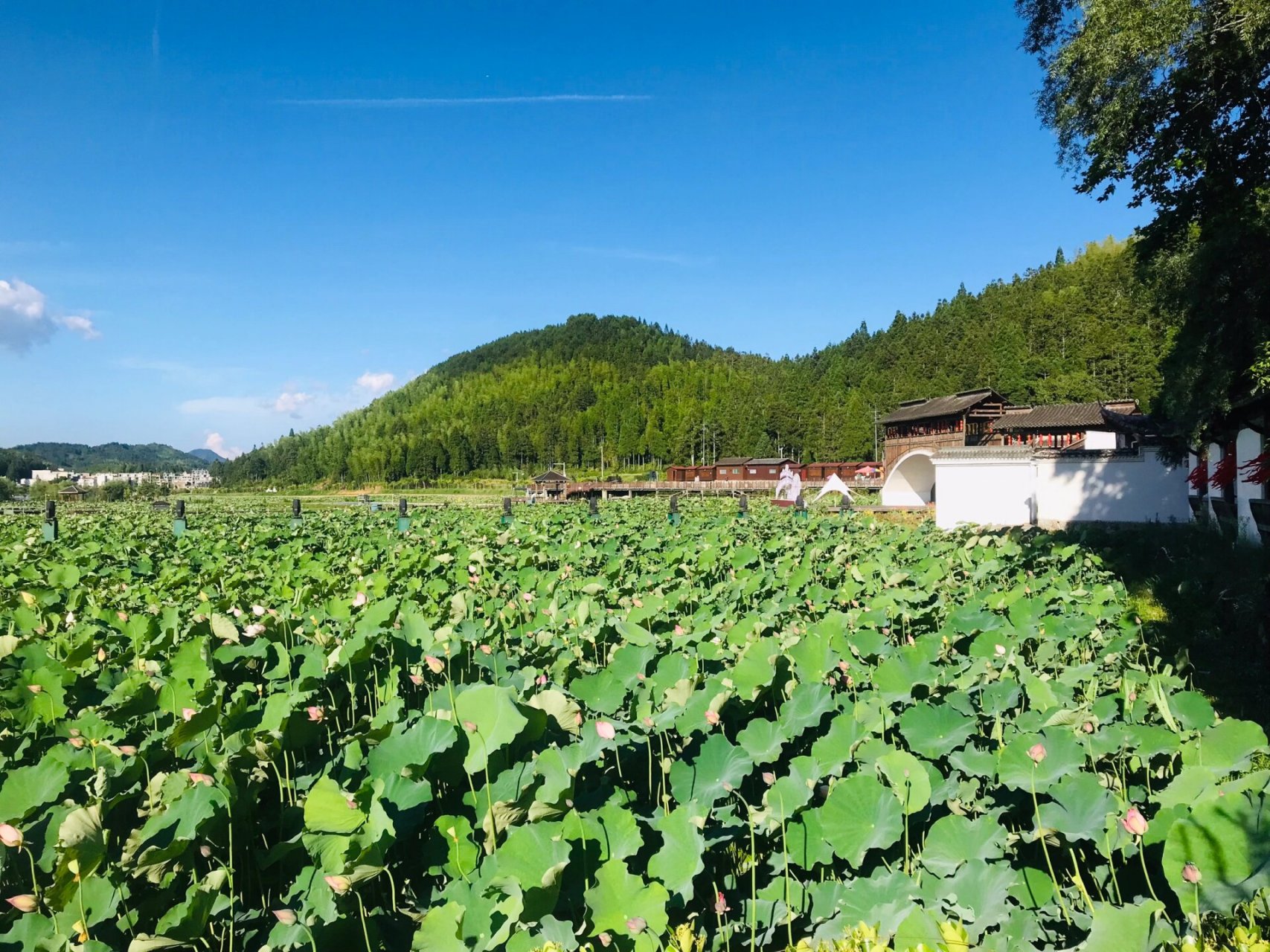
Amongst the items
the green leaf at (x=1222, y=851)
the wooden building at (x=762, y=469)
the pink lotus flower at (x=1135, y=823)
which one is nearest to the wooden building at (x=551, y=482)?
the wooden building at (x=762, y=469)

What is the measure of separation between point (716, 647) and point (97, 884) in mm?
2411

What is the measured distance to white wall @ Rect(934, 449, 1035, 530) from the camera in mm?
15586

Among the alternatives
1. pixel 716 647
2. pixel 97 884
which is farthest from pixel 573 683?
pixel 97 884

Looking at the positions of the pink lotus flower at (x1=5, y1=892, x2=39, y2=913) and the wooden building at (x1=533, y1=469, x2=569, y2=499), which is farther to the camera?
the wooden building at (x1=533, y1=469, x2=569, y2=499)

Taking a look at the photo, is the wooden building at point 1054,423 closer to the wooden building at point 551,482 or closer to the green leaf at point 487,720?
the wooden building at point 551,482

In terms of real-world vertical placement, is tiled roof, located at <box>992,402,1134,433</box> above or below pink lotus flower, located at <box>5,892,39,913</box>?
above

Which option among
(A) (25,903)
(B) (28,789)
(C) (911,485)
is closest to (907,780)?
(A) (25,903)

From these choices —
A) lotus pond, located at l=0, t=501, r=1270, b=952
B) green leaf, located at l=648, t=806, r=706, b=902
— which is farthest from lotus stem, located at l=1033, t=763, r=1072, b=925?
green leaf, located at l=648, t=806, r=706, b=902

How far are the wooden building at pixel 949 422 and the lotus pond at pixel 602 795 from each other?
3783 centimetres

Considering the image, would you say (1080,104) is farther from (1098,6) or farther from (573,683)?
(573,683)

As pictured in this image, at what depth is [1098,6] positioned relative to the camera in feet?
27.8

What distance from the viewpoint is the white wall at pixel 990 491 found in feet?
51.1

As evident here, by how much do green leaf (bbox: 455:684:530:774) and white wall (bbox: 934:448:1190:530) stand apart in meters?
A: 14.1

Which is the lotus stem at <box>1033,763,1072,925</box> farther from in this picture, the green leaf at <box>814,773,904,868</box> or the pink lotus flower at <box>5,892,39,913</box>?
the pink lotus flower at <box>5,892,39,913</box>
